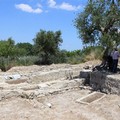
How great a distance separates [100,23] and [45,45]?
56.0 feet

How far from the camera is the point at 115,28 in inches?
564

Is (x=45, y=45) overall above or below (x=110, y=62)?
above

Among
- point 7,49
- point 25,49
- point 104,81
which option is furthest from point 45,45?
point 25,49

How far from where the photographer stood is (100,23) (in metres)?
14.0

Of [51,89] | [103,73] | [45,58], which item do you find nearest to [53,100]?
[51,89]

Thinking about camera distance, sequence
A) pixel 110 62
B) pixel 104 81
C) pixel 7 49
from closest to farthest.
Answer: pixel 104 81 < pixel 110 62 < pixel 7 49

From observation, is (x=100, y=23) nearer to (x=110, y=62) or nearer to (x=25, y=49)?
(x=110, y=62)

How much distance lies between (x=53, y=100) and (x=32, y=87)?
152 cm

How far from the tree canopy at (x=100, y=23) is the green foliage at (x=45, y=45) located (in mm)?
15511

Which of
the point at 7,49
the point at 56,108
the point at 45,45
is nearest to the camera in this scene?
the point at 56,108

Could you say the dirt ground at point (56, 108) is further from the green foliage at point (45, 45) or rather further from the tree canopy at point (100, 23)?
the green foliage at point (45, 45)

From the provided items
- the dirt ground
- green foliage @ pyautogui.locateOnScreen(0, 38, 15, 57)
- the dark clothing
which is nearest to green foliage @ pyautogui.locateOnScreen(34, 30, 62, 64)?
green foliage @ pyautogui.locateOnScreen(0, 38, 15, 57)

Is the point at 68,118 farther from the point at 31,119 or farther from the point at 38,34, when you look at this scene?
the point at 38,34

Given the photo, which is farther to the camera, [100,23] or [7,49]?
[7,49]
